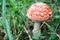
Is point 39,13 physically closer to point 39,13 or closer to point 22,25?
point 39,13

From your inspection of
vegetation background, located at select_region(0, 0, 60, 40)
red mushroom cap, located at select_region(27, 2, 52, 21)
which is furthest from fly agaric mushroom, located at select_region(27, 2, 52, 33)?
vegetation background, located at select_region(0, 0, 60, 40)

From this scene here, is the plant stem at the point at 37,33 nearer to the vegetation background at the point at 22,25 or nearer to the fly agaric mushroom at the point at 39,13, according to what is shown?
the vegetation background at the point at 22,25

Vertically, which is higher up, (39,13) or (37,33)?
(39,13)

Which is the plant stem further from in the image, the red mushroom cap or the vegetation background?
the red mushroom cap

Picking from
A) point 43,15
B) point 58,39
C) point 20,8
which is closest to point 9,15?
→ point 20,8

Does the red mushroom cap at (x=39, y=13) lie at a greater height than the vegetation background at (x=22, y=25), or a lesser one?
greater

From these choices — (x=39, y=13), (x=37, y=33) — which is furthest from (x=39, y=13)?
(x=37, y=33)

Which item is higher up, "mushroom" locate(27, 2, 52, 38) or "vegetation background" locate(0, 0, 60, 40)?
"mushroom" locate(27, 2, 52, 38)

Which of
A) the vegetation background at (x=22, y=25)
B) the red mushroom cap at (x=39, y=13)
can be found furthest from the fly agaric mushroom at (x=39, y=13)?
the vegetation background at (x=22, y=25)

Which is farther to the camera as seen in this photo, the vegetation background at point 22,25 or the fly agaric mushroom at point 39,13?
the vegetation background at point 22,25

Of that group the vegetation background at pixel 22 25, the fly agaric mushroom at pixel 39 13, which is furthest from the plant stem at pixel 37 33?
the fly agaric mushroom at pixel 39 13

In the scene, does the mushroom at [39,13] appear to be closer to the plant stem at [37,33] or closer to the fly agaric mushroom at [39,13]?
the fly agaric mushroom at [39,13]

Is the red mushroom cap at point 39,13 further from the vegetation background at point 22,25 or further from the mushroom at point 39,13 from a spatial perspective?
the vegetation background at point 22,25

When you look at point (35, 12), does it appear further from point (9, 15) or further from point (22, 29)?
point (9, 15)
